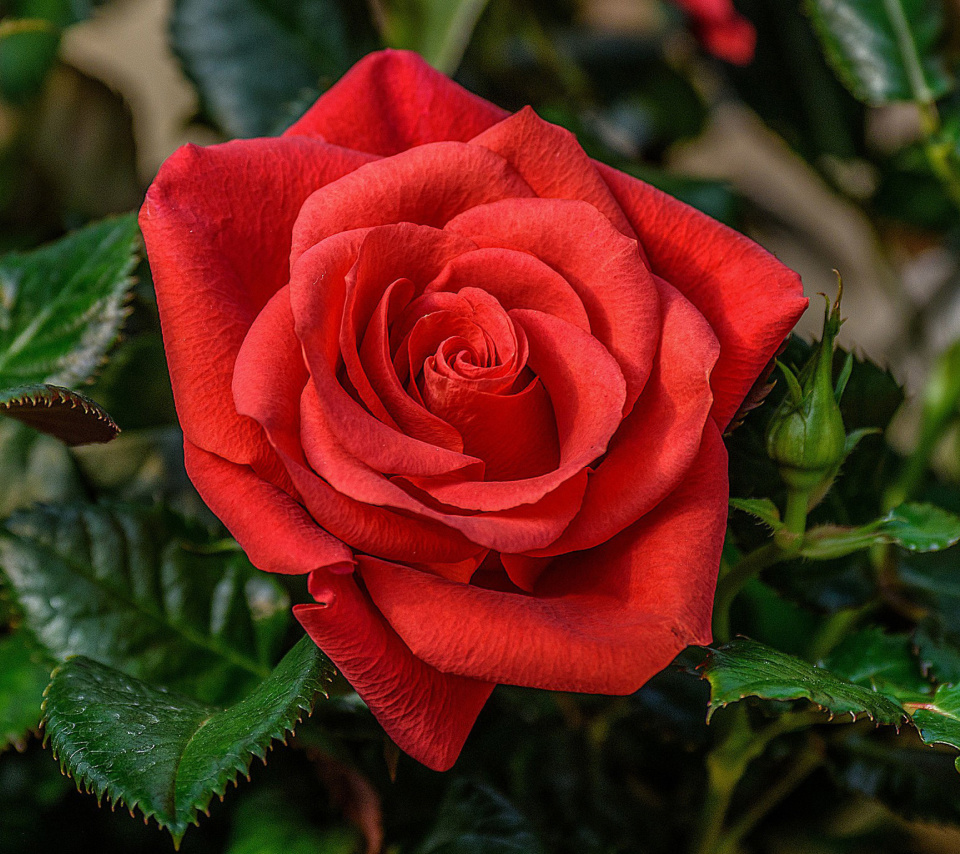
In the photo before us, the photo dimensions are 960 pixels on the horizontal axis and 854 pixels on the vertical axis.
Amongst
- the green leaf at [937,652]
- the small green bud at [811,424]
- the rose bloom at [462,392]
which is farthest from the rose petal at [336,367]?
the green leaf at [937,652]

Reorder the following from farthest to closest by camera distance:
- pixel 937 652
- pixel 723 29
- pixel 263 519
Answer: pixel 723 29 → pixel 937 652 → pixel 263 519

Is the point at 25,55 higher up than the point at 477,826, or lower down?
higher up

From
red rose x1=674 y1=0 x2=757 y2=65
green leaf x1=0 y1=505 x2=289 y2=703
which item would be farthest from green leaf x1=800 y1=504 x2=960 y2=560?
red rose x1=674 y1=0 x2=757 y2=65

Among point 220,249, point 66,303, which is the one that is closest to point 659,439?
point 220,249

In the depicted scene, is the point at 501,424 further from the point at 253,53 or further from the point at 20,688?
the point at 253,53

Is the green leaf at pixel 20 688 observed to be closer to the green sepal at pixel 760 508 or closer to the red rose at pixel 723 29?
the green sepal at pixel 760 508

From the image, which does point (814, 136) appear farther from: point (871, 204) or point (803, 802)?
point (803, 802)
